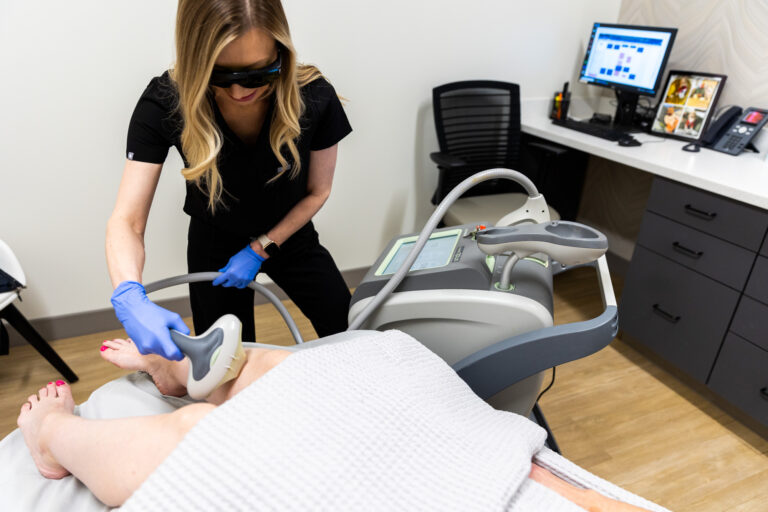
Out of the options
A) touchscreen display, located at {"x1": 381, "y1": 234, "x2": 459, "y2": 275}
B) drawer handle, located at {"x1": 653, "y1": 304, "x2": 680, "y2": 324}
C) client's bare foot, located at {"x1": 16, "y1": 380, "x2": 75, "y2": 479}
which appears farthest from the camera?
drawer handle, located at {"x1": 653, "y1": 304, "x2": 680, "y2": 324}

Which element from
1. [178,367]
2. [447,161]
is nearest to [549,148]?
[447,161]

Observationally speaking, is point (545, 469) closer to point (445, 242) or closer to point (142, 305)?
point (445, 242)

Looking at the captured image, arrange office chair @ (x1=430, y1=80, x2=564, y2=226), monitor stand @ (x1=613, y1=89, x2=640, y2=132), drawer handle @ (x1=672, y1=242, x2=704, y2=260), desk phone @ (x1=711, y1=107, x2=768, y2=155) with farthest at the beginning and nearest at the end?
monitor stand @ (x1=613, y1=89, x2=640, y2=132) → office chair @ (x1=430, y1=80, x2=564, y2=226) → desk phone @ (x1=711, y1=107, x2=768, y2=155) → drawer handle @ (x1=672, y1=242, x2=704, y2=260)

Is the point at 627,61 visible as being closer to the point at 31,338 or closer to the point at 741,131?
the point at 741,131

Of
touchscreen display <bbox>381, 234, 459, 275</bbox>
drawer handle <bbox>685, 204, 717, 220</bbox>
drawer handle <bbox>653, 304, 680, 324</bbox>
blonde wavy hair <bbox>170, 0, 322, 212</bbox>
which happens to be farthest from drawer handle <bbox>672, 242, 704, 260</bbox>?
blonde wavy hair <bbox>170, 0, 322, 212</bbox>

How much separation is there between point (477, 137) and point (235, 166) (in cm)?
143

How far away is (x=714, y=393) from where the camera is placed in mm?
1791

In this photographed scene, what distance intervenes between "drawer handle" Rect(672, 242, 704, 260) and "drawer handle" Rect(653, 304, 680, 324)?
0.78 ft

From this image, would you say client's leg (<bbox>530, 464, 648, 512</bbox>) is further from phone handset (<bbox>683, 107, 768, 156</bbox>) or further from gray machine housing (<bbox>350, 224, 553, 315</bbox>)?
phone handset (<bbox>683, 107, 768, 156</bbox>)

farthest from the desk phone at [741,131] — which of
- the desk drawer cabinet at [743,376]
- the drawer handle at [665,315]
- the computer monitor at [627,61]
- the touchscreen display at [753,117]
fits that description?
the desk drawer cabinet at [743,376]

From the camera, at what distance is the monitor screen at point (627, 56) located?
2.11 m

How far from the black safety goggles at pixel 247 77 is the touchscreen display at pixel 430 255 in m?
0.48

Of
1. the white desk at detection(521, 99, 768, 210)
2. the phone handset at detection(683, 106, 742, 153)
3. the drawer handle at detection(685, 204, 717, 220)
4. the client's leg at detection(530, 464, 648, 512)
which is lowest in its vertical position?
the client's leg at detection(530, 464, 648, 512)

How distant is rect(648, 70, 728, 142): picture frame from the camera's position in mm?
2078
